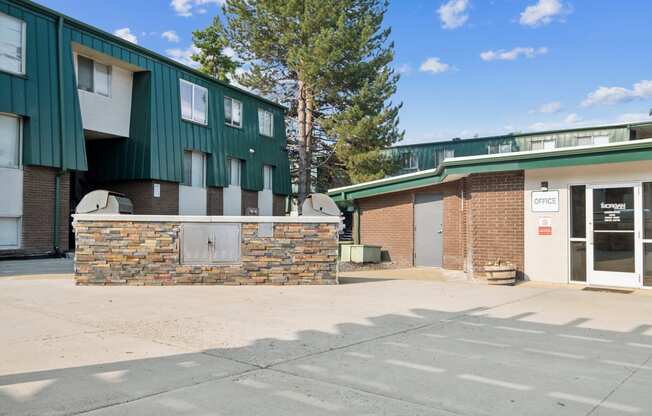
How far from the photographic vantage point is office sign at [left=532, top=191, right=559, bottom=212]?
1106 centimetres

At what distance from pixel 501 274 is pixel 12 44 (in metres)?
14.0

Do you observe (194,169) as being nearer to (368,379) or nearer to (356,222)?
(356,222)

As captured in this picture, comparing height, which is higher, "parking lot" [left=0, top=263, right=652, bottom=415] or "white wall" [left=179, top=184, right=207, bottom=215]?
"white wall" [left=179, top=184, right=207, bottom=215]

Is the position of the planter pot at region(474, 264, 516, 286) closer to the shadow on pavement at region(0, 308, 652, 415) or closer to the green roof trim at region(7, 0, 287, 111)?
the shadow on pavement at region(0, 308, 652, 415)

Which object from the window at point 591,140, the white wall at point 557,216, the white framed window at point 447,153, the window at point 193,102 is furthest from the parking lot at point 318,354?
the white framed window at point 447,153

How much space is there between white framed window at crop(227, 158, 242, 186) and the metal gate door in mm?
9853

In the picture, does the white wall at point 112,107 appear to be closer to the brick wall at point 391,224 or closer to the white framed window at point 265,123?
the white framed window at point 265,123

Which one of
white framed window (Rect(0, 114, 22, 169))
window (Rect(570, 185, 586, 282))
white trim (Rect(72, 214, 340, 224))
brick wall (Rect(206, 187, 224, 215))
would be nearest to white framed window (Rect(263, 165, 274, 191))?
brick wall (Rect(206, 187, 224, 215))

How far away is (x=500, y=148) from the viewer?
31.2 meters

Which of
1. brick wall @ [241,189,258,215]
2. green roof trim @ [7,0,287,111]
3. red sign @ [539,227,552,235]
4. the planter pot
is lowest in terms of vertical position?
the planter pot

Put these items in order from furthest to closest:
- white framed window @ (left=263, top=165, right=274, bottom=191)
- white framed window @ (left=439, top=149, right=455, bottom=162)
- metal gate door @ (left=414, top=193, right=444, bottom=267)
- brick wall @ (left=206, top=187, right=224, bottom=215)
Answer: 1. white framed window @ (left=439, top=149, right=455, bottom=162)
2. white framed window @ (left=263, top=165, right=274, bottom=191)
3. brick wall @ (left=206, top=187, right=224, bottom=215)
4. metal gate door @ (left=414, top=193, right=444, bottom=267)

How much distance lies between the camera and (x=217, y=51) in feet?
106

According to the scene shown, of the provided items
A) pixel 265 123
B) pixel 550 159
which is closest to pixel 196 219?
pixel 550 159

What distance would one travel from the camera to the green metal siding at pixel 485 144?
28.1 metres
